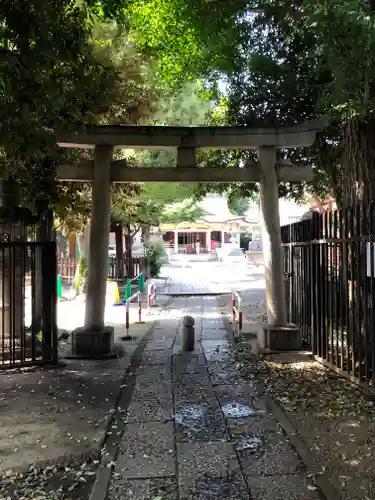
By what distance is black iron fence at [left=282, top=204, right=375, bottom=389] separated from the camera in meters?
6.02

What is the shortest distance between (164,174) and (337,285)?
384cm

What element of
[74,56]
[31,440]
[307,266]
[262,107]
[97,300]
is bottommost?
[31,440]

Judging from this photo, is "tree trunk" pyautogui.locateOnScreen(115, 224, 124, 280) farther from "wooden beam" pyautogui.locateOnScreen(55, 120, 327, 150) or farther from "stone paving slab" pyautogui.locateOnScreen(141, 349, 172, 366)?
"wooden beam" pyautogui.locateOnScreen(55, 120, 327, 150)

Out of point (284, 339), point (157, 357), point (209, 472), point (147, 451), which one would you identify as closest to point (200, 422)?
point (147, 451)

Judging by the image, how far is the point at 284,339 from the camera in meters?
8.84

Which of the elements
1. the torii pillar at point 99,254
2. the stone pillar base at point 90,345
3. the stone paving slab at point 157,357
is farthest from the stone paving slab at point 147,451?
the torii pillar at point 99,254

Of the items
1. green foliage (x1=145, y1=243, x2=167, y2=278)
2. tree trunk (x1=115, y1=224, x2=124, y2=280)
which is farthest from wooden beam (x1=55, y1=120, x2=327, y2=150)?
green foliage (x1=145, y1=243, x2=167, y2=278)

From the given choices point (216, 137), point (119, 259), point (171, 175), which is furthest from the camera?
point (119, 259)

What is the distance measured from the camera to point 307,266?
344 inches

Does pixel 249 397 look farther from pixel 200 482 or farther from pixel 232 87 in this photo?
pixel 232 87

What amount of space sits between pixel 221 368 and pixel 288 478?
389 cm

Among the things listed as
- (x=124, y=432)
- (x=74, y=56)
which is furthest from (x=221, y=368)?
(x=74, y=56)

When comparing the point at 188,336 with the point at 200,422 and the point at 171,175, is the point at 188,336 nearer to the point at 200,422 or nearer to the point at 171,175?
the point at 171,175

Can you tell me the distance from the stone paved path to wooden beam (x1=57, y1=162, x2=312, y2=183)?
348 centimetres
